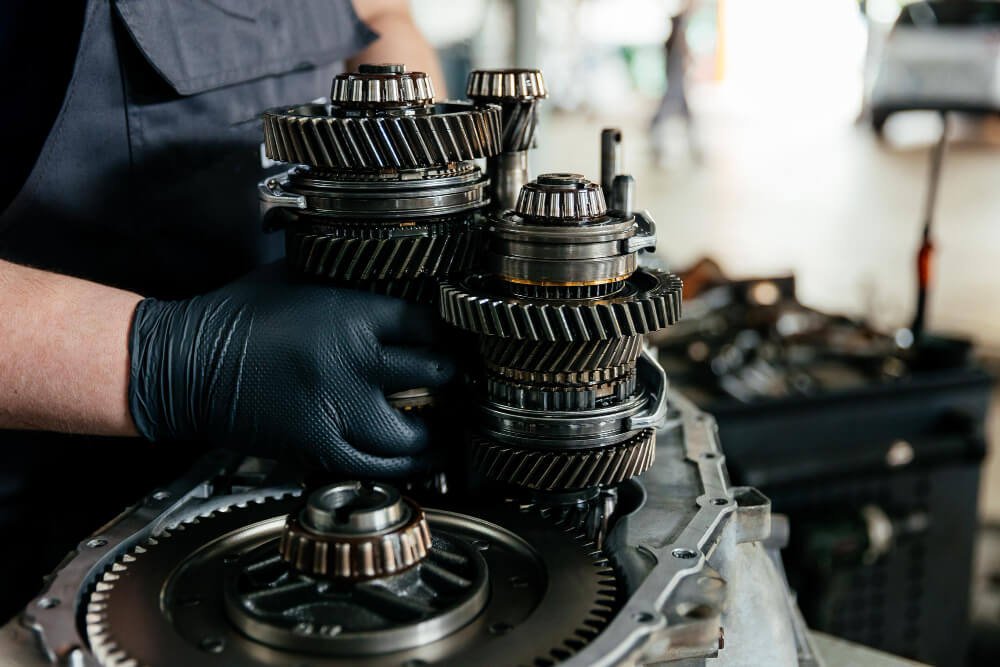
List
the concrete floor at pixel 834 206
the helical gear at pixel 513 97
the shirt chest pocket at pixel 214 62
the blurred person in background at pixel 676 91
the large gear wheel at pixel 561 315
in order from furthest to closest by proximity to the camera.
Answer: the blurred person in background at pixel 676 91 → the concrete floor at pixel 834 206 → the shirt chest pocket at pixel 214 62 → the helical gear at pixel 513 97 → the large gear wheel at pixel 561 315

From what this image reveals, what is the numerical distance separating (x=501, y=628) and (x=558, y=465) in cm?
31

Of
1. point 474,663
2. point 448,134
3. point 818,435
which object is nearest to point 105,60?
point 448,134

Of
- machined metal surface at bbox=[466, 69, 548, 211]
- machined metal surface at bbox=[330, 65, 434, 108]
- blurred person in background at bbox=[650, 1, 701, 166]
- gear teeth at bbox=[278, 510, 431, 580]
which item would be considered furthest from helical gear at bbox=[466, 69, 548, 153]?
blurred person in background at bbox=[650, 1, 701, 166]

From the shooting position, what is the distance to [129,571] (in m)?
1.12

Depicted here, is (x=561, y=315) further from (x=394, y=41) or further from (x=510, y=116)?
(x=394, y=41)

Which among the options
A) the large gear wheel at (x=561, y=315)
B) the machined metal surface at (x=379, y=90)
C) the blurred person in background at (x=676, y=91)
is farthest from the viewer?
the blurred person in background at (x=676, y=91)

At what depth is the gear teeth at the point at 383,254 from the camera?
4.40 feet

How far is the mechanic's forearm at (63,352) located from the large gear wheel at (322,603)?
1.02ft

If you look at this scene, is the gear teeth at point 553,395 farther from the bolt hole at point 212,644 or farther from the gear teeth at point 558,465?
the bolt hole at point 212,644

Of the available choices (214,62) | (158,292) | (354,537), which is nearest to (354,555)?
(354,537)

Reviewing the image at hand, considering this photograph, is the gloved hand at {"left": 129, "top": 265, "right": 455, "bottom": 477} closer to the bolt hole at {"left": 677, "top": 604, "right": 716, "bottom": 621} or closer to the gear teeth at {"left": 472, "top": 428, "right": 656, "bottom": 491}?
the gear teeth at {"left": 472, "top": 428, "right": 656, "bottom": 491}

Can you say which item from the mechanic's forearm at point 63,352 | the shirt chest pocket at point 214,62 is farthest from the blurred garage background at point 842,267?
the mechanic's forearm at point 63,352

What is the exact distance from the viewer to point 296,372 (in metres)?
1.35

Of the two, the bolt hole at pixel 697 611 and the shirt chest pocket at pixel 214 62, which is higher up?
the shirt chest pocket at pixel 214 62
